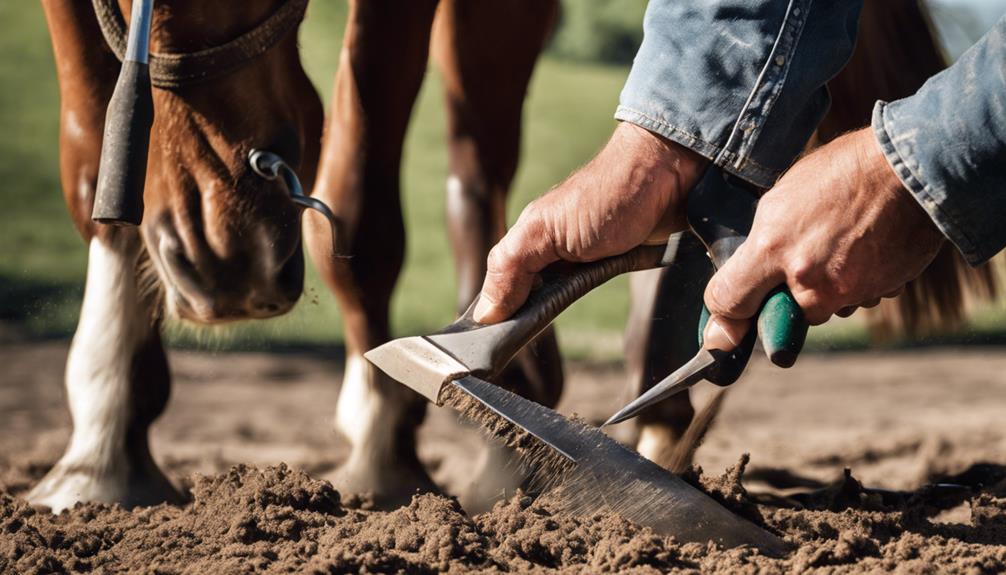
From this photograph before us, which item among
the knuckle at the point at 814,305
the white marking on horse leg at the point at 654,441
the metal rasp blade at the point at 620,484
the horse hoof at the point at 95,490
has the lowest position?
the horse hoof at the point at 95,490

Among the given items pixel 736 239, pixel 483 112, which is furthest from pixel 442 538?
pixel 483 112

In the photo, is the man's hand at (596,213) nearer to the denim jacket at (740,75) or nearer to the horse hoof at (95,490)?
the denim jacket at (740,75)

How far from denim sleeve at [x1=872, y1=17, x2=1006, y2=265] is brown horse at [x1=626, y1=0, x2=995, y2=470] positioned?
2.07 ft

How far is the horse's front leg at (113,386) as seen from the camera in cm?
272

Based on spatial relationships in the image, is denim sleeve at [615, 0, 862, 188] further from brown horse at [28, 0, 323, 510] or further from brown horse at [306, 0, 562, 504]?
brown horse at [306, 0, 562, 504]

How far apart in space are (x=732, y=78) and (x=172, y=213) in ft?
3.80

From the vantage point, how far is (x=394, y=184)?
2986 mm

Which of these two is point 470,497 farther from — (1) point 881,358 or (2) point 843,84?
(1) point 881,358

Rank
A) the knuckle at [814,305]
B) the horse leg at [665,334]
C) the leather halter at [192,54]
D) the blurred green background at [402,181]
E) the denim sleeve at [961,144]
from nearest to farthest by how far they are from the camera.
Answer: the denim sleeve at [961,144], the knuckle at [814,305], the horse leg at [665,334], the leather halter at [192,54], the blurred green background at [402,181]

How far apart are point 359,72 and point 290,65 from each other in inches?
14.3

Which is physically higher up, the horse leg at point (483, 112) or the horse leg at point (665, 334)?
the horse leg at point (483, 112)

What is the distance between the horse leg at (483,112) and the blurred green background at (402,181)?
1.88ft

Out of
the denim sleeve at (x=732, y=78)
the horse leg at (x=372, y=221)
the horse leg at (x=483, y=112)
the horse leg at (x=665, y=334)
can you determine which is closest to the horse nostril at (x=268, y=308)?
the horse leg at (x=372, y=221)

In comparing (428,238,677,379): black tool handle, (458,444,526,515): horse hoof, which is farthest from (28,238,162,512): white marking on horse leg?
(428,238,677,379): black tool handle
